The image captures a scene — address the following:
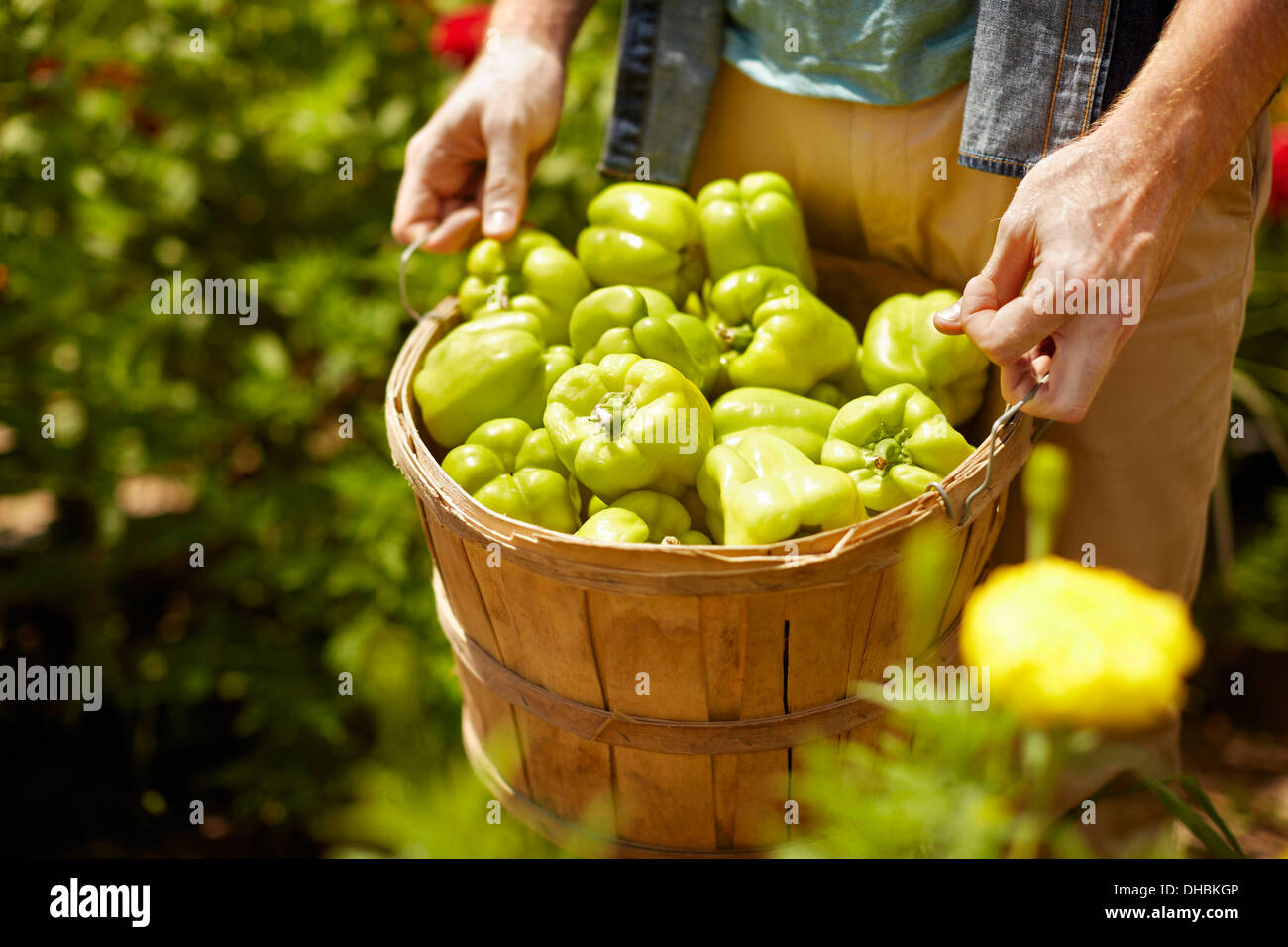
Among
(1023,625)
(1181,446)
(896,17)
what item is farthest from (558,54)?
(1023,625)

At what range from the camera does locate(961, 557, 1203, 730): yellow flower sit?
30.0 inches

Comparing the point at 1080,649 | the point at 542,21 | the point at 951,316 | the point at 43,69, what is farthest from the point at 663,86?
the point at 43,69

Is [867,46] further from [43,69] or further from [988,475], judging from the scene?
Result: [43,69]

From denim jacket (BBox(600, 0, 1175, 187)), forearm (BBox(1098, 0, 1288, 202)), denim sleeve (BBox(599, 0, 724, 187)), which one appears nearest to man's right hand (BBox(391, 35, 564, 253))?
denim sleeve (BBox(599, 0, 724, 187))

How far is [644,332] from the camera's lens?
5.30 ft

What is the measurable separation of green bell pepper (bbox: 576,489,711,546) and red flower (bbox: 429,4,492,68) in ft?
5.40

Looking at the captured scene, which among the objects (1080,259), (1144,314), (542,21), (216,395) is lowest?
(216,395)

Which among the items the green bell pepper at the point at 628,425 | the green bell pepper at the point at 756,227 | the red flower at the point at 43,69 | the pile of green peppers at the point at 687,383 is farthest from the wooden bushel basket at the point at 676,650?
the red flower at the point at 43,69

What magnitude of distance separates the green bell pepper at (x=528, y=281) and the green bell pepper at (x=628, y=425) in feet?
0.96

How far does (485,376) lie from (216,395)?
1.52 m

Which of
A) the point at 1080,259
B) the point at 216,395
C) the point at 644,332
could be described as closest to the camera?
the point at 1080,259

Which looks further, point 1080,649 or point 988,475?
point 988,475

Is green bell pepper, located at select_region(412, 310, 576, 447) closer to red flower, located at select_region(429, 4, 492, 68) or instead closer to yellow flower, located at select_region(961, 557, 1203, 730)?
yellow flower, located at select_region(961, 557, 1203, 730)
